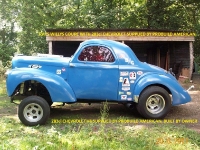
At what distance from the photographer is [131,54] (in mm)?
5988

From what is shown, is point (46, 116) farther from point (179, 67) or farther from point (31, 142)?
point (179, 67)

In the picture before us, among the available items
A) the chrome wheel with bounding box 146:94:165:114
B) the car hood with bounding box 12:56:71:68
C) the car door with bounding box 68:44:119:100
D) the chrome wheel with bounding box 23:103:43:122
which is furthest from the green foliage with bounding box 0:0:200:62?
the chrome wheel with bounding box 23:103:43:122

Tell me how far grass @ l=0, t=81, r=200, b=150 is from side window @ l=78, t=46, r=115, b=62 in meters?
1.55

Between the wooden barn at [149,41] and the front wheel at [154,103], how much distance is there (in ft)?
21.5

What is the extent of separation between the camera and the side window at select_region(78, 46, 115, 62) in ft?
19.1

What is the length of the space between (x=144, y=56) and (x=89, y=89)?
42.4 feet

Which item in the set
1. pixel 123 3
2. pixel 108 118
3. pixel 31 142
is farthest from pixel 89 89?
pixel 123 3

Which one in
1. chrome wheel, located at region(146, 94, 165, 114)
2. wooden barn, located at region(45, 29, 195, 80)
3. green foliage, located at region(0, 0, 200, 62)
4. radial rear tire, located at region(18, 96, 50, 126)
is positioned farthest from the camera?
green foliage, located at region(0, 0, 200, 62)

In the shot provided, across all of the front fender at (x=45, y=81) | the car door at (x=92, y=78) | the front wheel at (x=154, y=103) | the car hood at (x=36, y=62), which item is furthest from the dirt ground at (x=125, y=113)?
the car hood at (x=36, y=62)

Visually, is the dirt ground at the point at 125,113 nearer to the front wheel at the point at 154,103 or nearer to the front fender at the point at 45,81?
the front wheel at the point at 154,103

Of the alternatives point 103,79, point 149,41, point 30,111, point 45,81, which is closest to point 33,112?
point 30,111

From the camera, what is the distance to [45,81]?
538cm

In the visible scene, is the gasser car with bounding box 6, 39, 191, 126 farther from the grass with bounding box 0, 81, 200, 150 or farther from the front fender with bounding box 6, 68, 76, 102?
the grass with bounding box 0, 81, 200, 150

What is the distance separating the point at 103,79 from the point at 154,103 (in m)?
1.45
